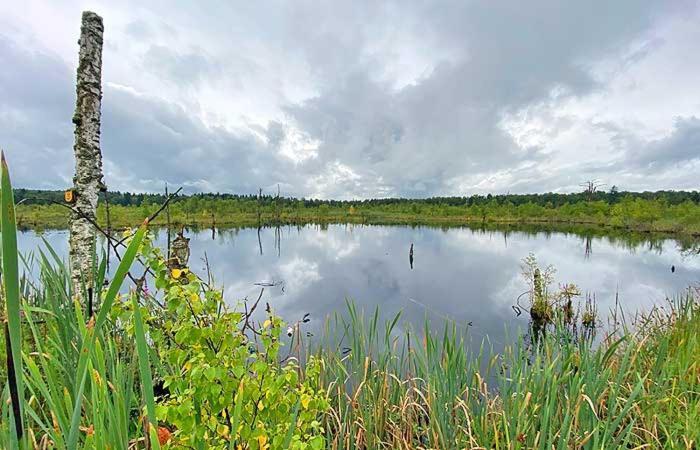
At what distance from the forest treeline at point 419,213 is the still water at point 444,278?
13.9 meters

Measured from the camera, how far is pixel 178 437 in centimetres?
163

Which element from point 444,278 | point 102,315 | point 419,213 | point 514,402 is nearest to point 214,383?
point 102,315

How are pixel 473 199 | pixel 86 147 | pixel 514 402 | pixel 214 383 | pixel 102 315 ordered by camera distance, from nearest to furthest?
pixel 102 315, pixel 214 383, pixel 514 402, pixel 86 147, pixel 473 199

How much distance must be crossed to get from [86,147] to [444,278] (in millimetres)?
22109

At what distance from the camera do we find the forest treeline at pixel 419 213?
2013 inches

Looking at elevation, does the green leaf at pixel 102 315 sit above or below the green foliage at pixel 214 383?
above

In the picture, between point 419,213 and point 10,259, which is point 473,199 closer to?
point 419,213

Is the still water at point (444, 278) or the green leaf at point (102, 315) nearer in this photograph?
the green leaf at point (102, 315)

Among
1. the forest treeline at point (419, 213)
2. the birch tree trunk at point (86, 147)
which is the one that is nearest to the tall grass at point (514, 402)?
the birch tree trunk at point (86, 147)

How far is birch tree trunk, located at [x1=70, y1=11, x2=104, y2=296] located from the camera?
343cm

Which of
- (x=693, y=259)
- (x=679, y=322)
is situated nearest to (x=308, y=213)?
(x=693, y=259)

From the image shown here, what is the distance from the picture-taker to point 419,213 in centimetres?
10525

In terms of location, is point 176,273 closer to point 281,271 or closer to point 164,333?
point 164,333

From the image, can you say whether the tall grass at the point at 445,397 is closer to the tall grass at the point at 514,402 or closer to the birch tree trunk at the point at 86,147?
the tall grass at the point at 514,402
